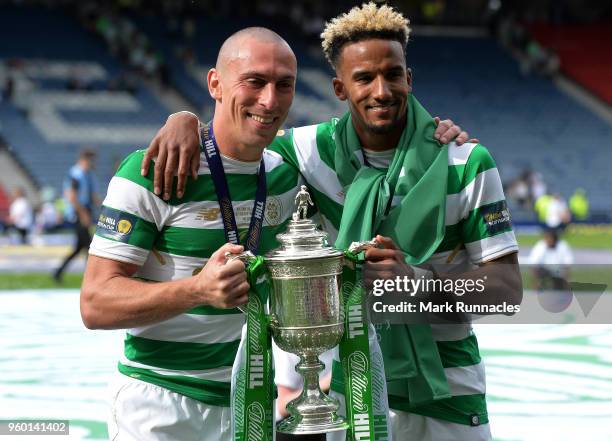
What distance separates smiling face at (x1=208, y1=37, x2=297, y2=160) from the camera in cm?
331

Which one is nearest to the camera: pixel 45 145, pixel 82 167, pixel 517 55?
pixel 82 167

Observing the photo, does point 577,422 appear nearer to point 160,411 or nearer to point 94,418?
point 94,418

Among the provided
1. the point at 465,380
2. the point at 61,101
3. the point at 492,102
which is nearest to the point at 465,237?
the point at 465,380

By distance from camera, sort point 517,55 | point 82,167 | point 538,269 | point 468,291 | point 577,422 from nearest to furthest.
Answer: point 468,291
point 577,422
point 538,269
point 82,167
point 517,55

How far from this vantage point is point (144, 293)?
10.0ft

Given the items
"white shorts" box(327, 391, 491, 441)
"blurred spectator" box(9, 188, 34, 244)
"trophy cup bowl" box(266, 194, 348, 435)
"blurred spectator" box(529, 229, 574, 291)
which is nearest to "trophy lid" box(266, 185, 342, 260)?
"trophy cup bowl" box(266, 194, 348, 435)

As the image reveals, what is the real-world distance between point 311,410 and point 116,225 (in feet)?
2.81

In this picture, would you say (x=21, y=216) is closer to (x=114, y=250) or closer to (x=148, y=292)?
(x=114, y=250)

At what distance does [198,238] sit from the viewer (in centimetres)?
343

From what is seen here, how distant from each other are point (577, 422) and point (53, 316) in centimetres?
683

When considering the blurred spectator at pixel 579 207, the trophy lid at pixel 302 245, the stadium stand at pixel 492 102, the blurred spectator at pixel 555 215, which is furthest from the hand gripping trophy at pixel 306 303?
the blurred spectator at pixel 579 207

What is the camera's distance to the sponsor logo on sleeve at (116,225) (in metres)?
3.26

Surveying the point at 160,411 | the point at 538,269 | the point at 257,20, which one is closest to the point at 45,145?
the point at 257,20

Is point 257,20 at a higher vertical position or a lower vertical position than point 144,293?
higher
